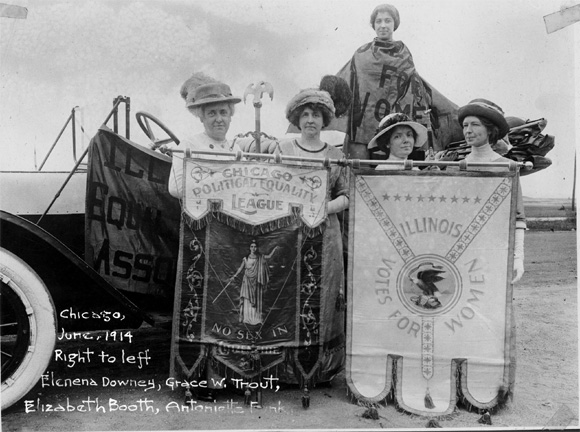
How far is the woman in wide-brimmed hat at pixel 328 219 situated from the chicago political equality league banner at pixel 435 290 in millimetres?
207

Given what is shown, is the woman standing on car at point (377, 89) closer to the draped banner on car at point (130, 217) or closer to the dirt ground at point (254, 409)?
the draped banner on car at point (130, 217)

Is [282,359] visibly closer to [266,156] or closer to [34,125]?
[266,156]

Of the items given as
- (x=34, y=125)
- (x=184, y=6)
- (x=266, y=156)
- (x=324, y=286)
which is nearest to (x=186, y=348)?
(x=324, y=286)

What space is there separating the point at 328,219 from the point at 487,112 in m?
1.14

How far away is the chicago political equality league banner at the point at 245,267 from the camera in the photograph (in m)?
3.50

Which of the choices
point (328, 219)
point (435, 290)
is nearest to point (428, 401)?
point (435, 290)

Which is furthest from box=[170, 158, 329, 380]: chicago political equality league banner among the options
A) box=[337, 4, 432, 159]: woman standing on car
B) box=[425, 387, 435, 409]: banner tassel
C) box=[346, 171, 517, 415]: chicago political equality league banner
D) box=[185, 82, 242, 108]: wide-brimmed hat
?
box=[337, 4, 432, 159]: woman standing on car

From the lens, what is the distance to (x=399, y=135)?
3.83 metres

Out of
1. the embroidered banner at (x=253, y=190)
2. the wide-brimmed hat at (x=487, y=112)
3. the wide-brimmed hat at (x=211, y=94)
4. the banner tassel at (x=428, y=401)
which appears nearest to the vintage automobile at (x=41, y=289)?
the wide-brimmed hat at (x=211, y=94)

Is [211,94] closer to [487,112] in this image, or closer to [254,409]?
[487,112]

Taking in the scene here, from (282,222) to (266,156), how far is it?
15.8 inches

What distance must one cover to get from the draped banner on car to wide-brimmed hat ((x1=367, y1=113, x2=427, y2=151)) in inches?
55.3

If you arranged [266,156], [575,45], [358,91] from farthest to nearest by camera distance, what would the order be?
[358,91] → [575,45] → [266,156]

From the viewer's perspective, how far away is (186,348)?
3.56 metres
